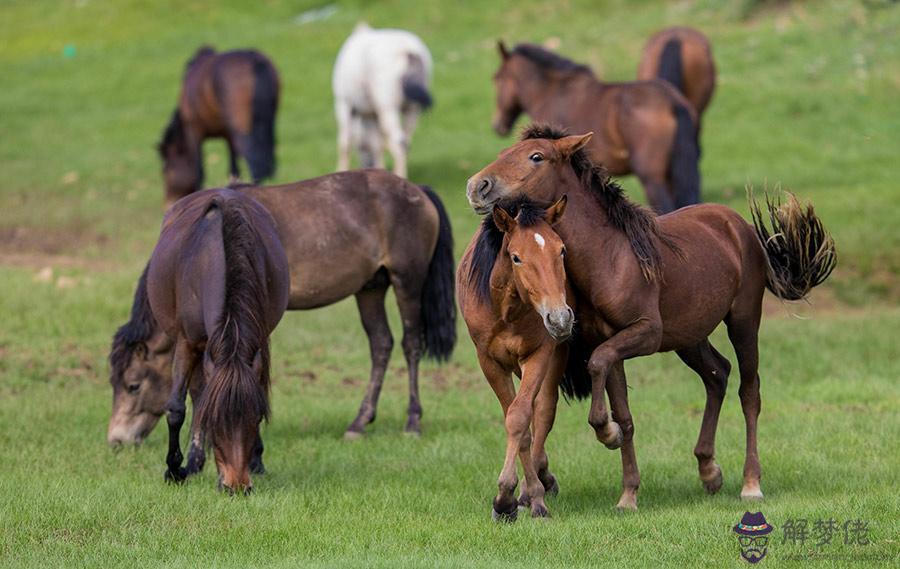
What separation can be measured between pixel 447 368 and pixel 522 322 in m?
5.34

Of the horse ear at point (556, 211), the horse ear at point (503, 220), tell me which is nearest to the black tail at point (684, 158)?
the horse ear at point (556, 211)

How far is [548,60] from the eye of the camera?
623 inches

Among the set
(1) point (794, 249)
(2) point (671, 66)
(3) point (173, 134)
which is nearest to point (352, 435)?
(1) point (794, 249)

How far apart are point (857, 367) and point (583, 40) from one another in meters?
15.6

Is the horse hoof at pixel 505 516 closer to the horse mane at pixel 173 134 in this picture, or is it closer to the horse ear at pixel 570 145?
the horse ear at pixel 570 145

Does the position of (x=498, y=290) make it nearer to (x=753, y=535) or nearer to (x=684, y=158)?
(x=753, y=535)

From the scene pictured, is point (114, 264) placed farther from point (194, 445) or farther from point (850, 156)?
point (850, 156)

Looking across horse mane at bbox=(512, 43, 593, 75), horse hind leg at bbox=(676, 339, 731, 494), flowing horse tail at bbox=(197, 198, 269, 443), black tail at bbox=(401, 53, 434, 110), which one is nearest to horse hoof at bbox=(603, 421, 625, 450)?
horse hind leg at bbox=(676, 339, 731, 494)

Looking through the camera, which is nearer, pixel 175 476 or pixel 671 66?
pixel 175 476

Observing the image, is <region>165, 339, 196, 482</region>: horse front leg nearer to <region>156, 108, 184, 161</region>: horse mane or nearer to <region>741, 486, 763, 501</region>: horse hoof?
<region>741, 486, 763, 501</region>: horse hoof

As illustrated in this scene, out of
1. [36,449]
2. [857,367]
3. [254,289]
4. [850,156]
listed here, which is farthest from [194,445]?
[850,156]

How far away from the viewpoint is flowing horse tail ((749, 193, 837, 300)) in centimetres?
784

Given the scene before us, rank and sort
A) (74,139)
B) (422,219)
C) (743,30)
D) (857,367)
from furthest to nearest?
(743,30) < (74,139) < (857,367) < (422,219)

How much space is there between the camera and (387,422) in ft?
33.5
